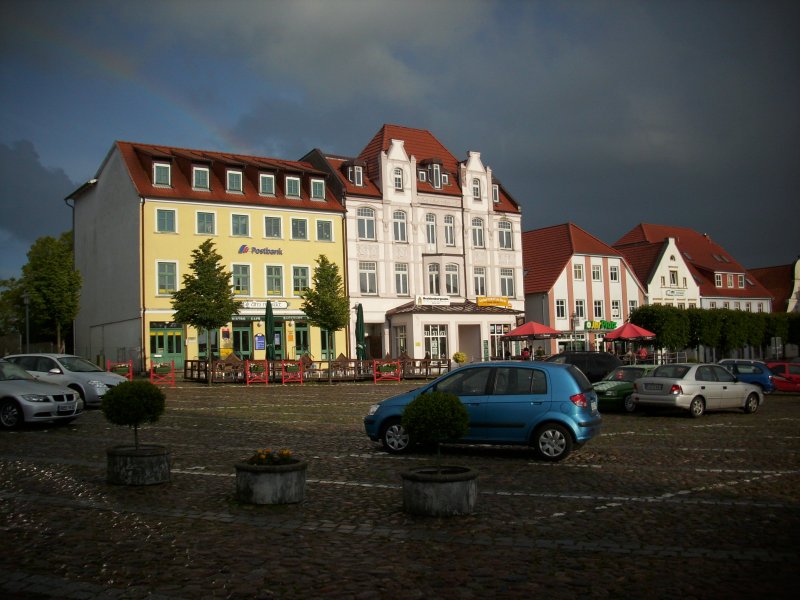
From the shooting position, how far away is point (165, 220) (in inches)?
1858

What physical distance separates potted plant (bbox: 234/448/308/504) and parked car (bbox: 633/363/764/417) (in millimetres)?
14690

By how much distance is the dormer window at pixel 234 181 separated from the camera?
50438mm

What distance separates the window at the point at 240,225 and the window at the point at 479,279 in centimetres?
1756

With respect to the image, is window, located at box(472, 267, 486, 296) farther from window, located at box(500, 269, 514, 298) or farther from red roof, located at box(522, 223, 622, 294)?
red roof, located at box(522, 223, 622, 294)

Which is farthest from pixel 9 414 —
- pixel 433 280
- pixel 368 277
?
pixel 433 280

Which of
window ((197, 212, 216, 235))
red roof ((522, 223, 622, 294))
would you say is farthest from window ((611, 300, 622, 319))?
window ((197, 212, 216, 235))

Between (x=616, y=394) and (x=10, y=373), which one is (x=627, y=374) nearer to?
(x=616, y=394)

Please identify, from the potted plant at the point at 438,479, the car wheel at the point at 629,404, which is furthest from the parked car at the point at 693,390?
the potted plant at the point at 438,479

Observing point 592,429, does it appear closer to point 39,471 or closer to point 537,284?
point 39,471

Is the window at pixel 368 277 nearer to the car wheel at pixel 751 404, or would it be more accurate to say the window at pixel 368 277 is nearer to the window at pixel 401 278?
the window at pixel 401 278

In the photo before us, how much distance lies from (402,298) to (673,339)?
23.6 metres

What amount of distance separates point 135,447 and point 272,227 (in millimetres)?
40968

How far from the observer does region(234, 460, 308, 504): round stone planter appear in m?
9.38

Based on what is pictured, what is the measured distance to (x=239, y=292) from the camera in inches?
1938
